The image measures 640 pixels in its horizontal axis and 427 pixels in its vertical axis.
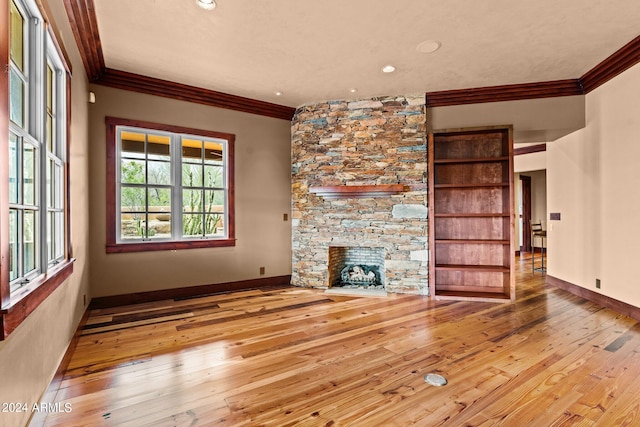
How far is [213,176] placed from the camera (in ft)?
15.1

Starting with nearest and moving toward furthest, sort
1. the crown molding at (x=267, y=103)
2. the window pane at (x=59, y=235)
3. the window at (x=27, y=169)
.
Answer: the window at (x=27, y=169)
the window pane at (x=59, y=235)
the crown molding at (x=267, y=103)

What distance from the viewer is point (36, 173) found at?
1.83 metres

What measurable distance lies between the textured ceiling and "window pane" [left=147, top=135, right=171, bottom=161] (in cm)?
78

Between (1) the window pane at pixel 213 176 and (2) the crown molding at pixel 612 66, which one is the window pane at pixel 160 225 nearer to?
(1) the window pane at pixel 213 176

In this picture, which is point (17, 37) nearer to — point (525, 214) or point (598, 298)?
point (598, 298)

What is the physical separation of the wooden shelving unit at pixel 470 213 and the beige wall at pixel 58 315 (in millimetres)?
4028

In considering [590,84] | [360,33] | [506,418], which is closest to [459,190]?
[590,84]

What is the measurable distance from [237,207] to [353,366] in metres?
3.07

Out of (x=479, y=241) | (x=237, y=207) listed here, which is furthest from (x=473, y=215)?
(x=237, y=207)

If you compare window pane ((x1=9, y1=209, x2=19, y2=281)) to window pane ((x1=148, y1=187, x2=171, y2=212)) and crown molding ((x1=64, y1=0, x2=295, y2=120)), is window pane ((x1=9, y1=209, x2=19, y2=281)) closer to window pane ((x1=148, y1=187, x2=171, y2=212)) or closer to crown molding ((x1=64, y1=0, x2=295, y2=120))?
crown molding ((x1=64, y1=0, x2=295, y2=120))

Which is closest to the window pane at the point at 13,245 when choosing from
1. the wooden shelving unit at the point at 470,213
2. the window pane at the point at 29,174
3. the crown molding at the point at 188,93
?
the window pane at the point at 29,174

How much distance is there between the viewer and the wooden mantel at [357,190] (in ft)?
14.4

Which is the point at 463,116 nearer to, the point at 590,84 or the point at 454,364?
the point at 590,84

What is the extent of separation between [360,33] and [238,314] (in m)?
3.24
